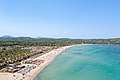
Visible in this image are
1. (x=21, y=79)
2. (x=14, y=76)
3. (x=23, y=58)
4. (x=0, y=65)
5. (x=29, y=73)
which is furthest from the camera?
(x=23, y=58)

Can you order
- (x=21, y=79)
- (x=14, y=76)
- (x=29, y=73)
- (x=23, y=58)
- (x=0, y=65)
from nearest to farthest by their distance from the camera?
(x=21, y=79) → (x=14, y=76) → (x=29, y=73) → (x=0, y=65) → (x=23, y=58)

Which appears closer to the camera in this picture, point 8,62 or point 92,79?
point 92,79

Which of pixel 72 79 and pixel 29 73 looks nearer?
pixel 72 79

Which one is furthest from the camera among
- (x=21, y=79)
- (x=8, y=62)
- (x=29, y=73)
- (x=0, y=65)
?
(x=8, y=62)

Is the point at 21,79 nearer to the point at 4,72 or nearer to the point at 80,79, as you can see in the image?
the point at 4,72

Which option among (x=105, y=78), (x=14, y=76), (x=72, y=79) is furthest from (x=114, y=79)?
(x=14, y=76)

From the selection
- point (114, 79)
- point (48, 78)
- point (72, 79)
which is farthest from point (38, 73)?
point (114, 79)

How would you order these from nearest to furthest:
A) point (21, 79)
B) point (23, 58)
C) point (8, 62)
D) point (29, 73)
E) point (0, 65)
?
point (21, 79)
point (29, 73)
point (0, 65)
point (8, 62)
point (23, 58)

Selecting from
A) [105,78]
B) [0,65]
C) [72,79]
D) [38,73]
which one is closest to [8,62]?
[0,65]

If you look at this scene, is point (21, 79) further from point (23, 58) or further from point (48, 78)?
point (23, 58)
